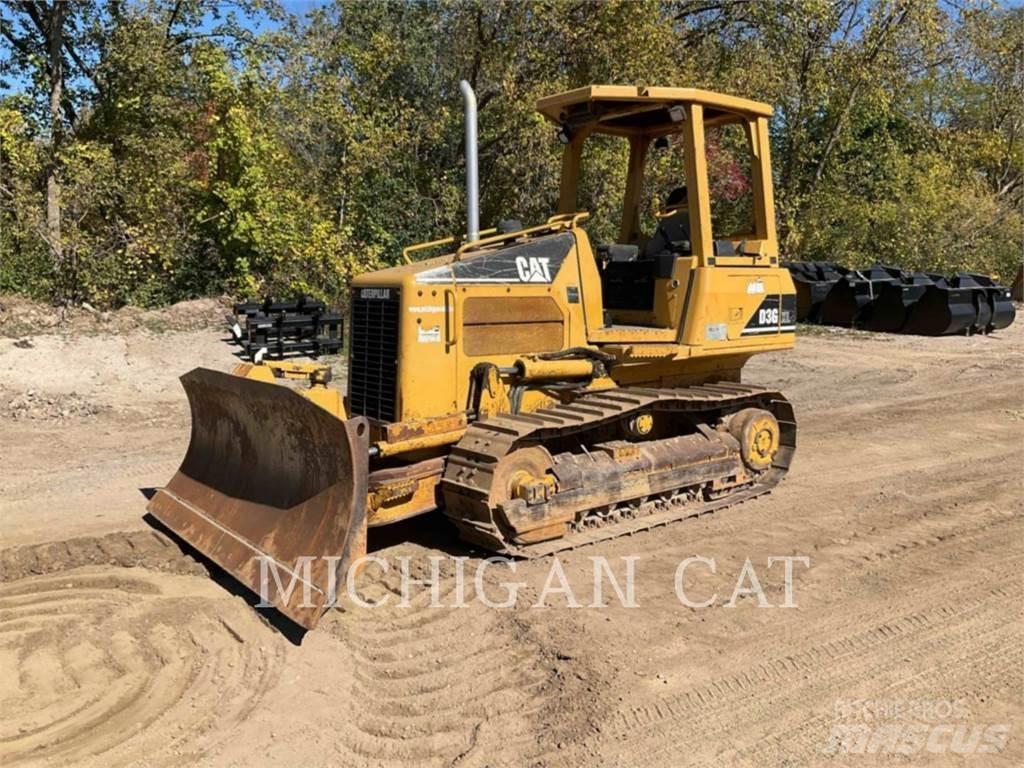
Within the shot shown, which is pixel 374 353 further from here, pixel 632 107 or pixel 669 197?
pixel 669 197

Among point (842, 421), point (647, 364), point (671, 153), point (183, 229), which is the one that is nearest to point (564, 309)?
point (647, 364)

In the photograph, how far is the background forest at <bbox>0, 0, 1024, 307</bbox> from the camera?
48.3ft

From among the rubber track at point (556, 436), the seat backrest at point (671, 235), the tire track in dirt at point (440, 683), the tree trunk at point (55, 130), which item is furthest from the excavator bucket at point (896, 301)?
the tree trunk at point (55, 130)

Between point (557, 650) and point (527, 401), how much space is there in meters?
1.97

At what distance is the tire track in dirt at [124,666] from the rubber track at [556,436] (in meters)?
1.33

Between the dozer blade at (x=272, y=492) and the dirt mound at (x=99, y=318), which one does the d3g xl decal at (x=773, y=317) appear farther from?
the dirt mound at (x=99, y=318)

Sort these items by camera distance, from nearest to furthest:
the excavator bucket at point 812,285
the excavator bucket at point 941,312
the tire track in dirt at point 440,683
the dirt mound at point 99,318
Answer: the tire track in dirt at point 440,683, the dirt mound at point 99,318, the excavator bucket at point 941,312, the excavator bucket at point 812,285

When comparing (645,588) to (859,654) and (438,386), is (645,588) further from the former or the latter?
(438,386)

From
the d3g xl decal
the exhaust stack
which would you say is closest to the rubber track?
the d3g xl decal

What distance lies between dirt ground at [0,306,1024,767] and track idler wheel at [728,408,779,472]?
0.30 meters

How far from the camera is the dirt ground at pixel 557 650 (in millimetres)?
3246

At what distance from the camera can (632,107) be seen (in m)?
6.04

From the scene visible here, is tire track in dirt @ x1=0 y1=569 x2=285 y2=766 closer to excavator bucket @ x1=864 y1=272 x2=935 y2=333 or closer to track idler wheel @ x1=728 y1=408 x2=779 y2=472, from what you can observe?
track idler wheel @ x1=728 y1=408 x2=779 y2=472

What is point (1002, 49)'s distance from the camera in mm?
20312
